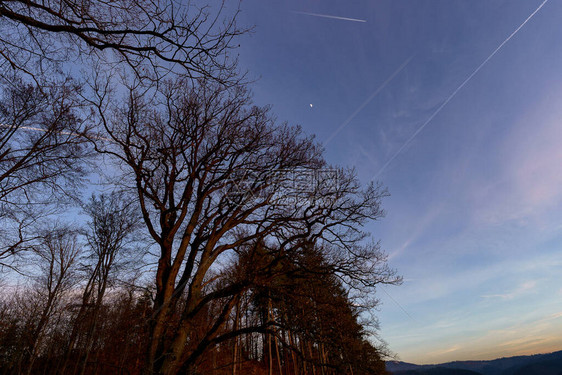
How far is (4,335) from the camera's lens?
1977cm

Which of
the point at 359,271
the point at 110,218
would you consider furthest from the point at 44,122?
the point at 110,218

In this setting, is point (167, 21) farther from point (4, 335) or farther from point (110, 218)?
point (4, 335)

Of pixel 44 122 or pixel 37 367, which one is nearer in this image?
pixel 44 122

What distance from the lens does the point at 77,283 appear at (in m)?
18.3

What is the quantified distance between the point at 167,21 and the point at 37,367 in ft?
108

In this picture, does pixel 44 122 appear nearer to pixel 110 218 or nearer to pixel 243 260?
pixel 243 260

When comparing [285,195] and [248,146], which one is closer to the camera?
[248,146]

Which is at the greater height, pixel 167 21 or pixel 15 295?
pixel 15 295

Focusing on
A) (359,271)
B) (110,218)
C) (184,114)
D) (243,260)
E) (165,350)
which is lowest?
(165,350)

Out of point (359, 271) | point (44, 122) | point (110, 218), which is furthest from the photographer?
point (110, 218)

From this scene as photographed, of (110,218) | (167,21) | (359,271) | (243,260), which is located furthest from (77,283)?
(167,21)

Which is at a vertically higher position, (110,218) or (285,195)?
(110,218)

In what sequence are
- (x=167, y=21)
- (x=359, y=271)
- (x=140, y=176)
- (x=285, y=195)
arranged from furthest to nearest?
(x=285, y=195), (x=359, y=271), (x=140, y=176), (x=167, y=21)

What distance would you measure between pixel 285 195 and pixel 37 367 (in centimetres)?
2921
